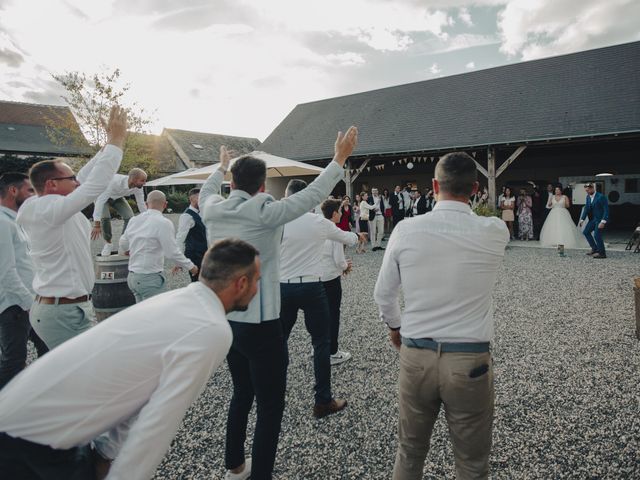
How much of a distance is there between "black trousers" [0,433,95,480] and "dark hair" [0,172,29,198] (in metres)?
2.88

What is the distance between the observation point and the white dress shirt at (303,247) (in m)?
3.33

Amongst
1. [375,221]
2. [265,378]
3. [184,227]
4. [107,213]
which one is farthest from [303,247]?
[375,221]

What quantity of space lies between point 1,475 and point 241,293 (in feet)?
2.76

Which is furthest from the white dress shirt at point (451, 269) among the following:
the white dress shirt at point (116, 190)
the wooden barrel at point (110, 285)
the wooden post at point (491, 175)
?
the wooden post at point (491, 175)

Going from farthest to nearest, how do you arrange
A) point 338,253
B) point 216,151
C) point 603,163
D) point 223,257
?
point 216,151 < point 603,163 < point 338,253 < point 223,257

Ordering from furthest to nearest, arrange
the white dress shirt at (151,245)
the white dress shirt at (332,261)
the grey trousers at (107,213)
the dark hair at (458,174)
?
the grey trousers at (107,213) < the white dress shirt at (151,245) < the white dress shirt at (332,261) < the dark hair at (458,174)

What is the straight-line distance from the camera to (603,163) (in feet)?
57.0

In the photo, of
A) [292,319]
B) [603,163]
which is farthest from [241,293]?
[603,163]

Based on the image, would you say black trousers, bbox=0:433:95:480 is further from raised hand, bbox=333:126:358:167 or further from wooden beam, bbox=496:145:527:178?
wooden beam, bbox=496:145:527:178

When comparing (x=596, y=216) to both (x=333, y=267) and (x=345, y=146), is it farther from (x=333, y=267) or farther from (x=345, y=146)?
(x=345, y=146)

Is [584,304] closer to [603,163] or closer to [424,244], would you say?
[424,244]

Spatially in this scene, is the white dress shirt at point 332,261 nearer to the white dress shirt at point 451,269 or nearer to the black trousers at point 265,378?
the black trousers at point 265,378

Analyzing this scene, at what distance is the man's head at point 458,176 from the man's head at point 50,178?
2.33 meters

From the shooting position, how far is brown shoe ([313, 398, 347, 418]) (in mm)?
3379
